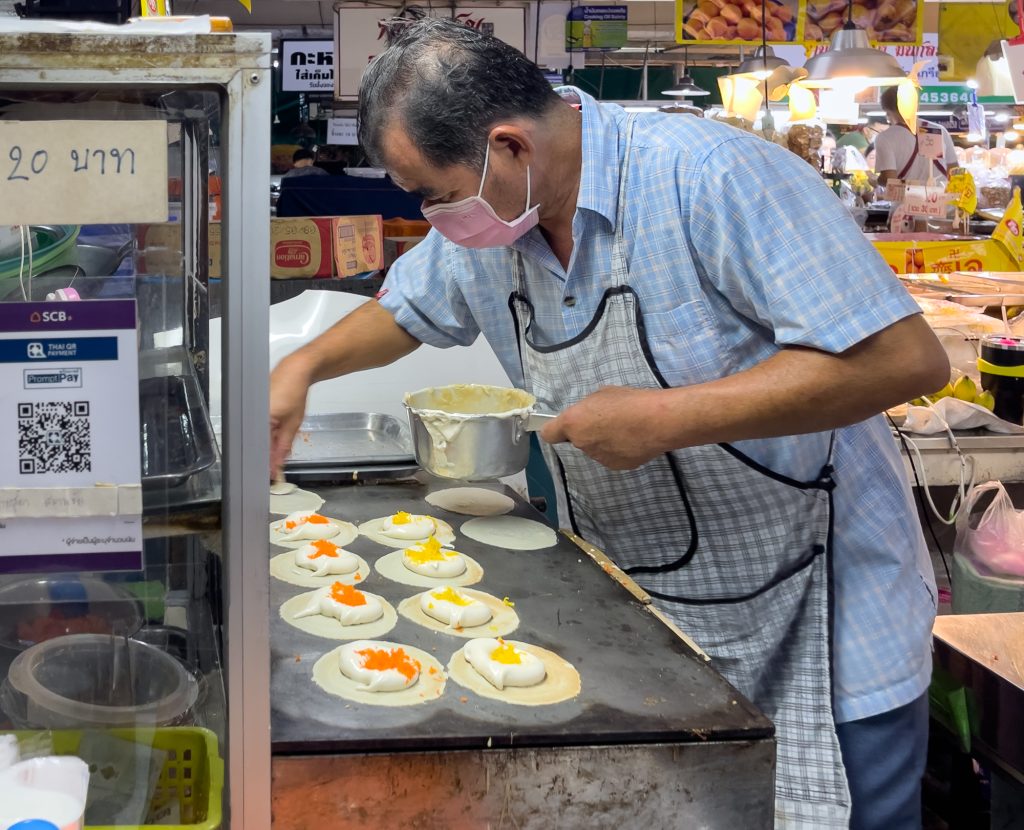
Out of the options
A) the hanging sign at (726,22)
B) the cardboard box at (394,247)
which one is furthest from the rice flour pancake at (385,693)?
the hanging sign at (726,22)

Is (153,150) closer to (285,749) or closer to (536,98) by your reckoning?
(285,749)

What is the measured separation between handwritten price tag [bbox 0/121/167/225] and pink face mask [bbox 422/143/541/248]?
870mm

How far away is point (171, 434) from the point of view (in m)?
1.17

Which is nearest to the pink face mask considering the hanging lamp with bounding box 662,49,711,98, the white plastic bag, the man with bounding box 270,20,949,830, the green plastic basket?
the man with bounding box 270,20,949,830

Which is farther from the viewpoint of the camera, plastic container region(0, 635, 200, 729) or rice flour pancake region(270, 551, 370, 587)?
rice flour pancake region(270, 551, 370, 587)

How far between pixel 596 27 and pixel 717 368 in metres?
7.63

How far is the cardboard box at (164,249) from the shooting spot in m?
1.14

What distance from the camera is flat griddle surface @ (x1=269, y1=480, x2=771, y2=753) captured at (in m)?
1.33

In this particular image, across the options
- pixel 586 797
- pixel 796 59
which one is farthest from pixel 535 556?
pixel 796 59

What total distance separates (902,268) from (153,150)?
5.83m

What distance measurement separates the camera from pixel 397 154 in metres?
1.73

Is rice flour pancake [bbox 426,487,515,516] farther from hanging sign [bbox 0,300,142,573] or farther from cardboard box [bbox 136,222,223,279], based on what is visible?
hanging sign [bbox 0,300,142,573]

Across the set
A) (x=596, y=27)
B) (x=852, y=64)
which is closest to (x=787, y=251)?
(x=852, y=64)

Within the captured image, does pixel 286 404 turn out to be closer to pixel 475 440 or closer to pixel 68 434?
pixel 475 440
